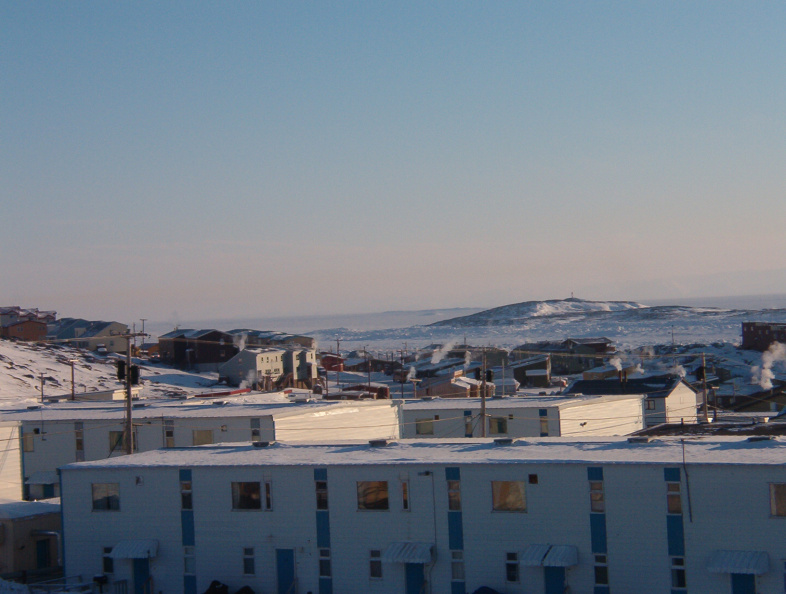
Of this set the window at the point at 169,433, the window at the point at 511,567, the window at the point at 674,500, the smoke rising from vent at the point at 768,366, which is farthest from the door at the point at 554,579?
the smoke rising from vent at the point at 768,366

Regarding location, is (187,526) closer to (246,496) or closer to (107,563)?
(246,496)

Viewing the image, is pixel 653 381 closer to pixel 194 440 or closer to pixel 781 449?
pixel 194 440

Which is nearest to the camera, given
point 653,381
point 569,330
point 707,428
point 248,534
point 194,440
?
point 248,534

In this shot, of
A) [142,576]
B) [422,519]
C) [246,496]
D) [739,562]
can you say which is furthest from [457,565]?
[142,576]

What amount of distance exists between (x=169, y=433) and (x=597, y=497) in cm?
1888

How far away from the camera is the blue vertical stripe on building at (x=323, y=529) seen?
65.4 feet

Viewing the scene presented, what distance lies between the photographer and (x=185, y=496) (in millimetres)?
20859

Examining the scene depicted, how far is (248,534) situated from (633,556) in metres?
8.42

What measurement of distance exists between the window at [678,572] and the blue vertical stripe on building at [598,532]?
1336mm

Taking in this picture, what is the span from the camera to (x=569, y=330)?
194 m

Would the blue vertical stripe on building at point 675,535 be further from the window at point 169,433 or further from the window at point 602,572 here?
the window at point 169,433

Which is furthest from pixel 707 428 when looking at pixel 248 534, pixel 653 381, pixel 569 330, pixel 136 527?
pixel 569 330

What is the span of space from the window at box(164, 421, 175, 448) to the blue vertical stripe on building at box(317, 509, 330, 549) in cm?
1393

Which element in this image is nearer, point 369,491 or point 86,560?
point 369,491
